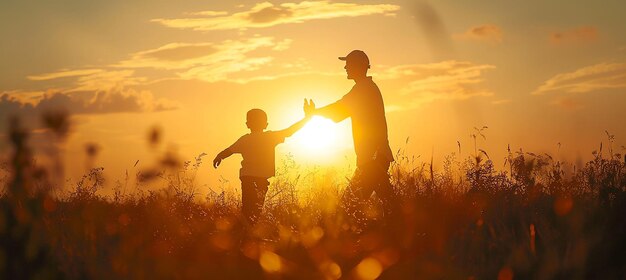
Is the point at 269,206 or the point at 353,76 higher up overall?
the point at 353,76

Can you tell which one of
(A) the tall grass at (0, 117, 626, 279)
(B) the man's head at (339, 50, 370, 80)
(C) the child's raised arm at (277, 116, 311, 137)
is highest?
(B) the man's head at (339, 50, 370, 80)

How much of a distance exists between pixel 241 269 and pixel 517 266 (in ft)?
7.48

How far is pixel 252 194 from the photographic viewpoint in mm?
9227

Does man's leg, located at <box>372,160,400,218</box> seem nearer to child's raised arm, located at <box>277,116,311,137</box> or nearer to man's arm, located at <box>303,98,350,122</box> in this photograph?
man's arm, located at <box>303,98,350,122</box>

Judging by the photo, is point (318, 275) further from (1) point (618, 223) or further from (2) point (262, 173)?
(2) point (262, 173)

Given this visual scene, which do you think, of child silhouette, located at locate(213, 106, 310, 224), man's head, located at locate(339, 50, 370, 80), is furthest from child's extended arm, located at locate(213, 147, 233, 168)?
man's head, located at locate(339, 50, 370, 80)

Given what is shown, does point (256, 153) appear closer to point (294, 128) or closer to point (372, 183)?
point (294, 128)

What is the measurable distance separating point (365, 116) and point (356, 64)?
23.2 inches

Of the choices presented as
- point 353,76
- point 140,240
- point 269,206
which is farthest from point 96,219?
point 353,76

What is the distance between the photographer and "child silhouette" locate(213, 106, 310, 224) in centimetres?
927

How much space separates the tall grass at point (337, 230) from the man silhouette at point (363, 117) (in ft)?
1.12

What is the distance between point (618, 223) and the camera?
6.07m

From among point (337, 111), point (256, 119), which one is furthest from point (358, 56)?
point (256, 119)

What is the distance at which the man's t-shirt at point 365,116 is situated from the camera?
27.4 feet
